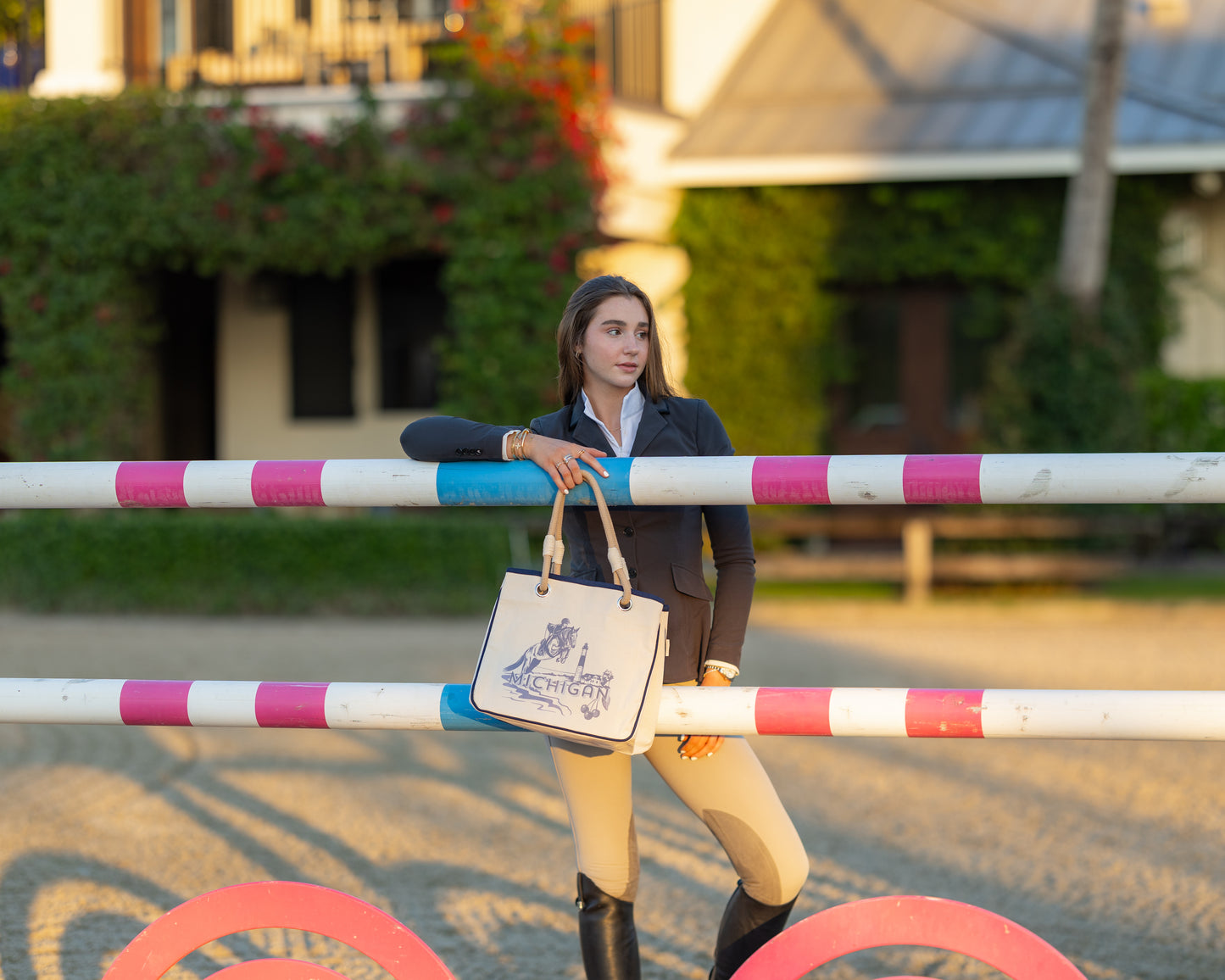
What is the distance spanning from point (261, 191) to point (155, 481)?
1007cm

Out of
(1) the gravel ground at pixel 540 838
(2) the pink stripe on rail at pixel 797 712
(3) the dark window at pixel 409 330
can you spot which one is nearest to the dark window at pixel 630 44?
(3) the dark window at pixel 409 330

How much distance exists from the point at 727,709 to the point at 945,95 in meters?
13.4

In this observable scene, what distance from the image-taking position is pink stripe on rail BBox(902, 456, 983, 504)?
2.12 metres

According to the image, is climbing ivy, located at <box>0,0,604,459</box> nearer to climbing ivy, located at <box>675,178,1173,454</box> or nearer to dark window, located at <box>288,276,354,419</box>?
climbing ivy, located at <box>675,178,1173,454</box>

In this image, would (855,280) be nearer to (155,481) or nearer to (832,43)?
(832,43)

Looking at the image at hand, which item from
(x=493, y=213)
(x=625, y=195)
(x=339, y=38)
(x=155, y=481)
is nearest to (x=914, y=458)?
(x=155, y=481)

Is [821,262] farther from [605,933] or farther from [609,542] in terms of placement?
[609,542]

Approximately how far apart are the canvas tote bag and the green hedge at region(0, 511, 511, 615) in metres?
8.37

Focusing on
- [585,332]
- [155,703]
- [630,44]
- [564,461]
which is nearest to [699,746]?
[564,461]

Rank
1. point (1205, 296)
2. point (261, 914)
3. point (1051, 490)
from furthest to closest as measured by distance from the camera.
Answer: point (1205, 296) < point (261, 914) < point (1051, 490)

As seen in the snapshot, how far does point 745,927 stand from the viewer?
2.71m

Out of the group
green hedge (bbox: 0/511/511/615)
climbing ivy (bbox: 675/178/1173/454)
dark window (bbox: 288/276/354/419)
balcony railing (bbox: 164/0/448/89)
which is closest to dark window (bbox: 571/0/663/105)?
climbing ivy (bbox: 675/178/1173/454)

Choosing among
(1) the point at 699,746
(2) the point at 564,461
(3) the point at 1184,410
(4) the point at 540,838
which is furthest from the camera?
(3) the point at 1184,410

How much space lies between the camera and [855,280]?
46.5ft
